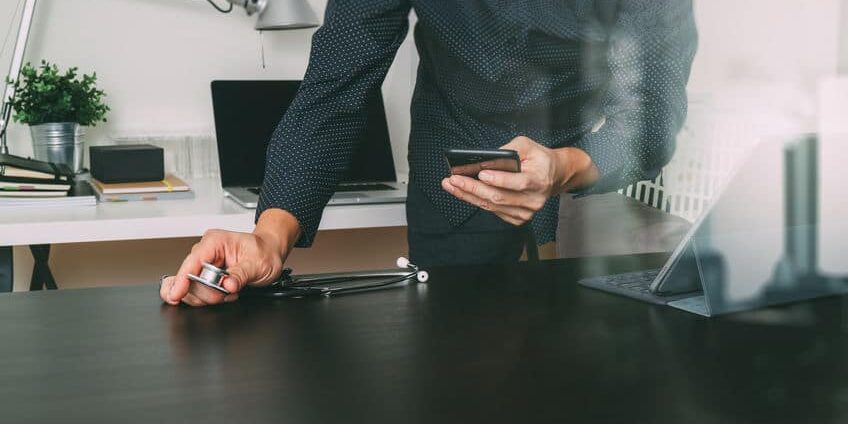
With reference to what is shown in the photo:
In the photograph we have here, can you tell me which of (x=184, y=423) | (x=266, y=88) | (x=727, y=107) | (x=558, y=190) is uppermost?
(x=266, y=88)

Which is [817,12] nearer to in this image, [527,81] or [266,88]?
[527,81]

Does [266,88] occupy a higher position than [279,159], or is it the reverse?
[266,88]

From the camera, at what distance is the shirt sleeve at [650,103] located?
3.61ft

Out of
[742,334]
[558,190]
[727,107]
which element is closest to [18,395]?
[742,334]

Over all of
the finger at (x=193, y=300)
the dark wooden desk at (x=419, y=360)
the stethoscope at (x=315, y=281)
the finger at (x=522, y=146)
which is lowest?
the dark wooden desk at (x=419, y=360)

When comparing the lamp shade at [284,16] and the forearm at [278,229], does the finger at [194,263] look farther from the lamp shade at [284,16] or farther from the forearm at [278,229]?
the lamp shade at [284,16]

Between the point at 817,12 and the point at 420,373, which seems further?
the point at 817,12

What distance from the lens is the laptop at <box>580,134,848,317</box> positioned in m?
0.66

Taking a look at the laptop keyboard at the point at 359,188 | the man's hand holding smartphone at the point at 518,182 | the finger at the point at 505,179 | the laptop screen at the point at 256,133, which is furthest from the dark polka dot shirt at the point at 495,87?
the laptop screen at the point at 256,133

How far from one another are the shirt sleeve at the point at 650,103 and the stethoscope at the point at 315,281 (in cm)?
36

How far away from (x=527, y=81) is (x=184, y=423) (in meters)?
0.86

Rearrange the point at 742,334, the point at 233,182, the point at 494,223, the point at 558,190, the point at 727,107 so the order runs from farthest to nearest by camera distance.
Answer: the point at 233,182 → the point at 494,223 → the point at 727,107 → the point at 558,190 → the point at 742,334

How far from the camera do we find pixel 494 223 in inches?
51.1

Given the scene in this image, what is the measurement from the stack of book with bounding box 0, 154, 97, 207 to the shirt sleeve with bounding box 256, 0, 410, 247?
69 centimetres
